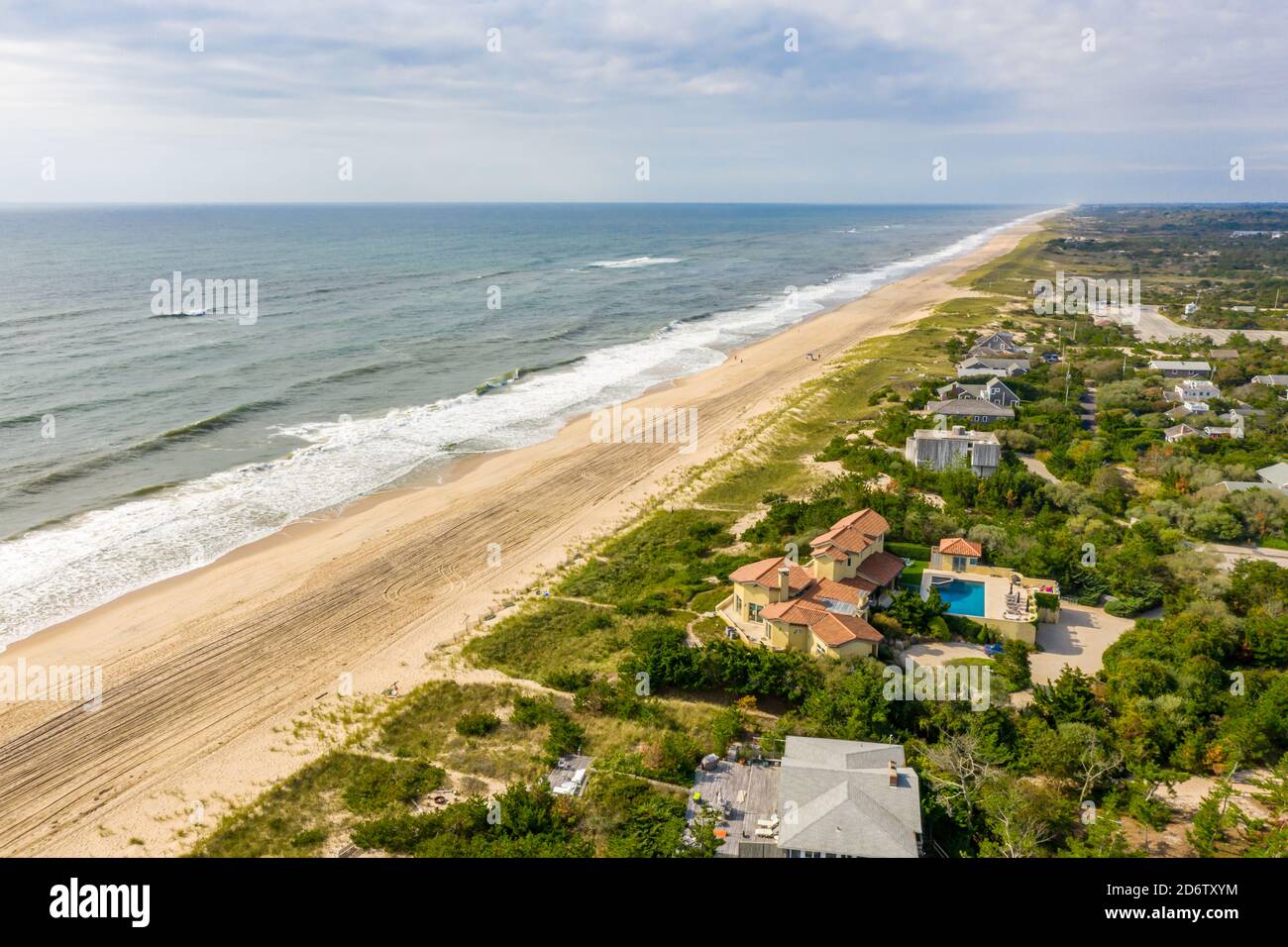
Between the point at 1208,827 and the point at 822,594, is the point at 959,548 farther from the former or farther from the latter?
the point at 1208,827

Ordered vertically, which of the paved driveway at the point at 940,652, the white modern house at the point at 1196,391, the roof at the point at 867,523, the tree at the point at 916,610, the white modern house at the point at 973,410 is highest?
the white modern house at the point at 1196,391

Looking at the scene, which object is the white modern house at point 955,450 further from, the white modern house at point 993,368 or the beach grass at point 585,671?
the white modern house at point 993,368

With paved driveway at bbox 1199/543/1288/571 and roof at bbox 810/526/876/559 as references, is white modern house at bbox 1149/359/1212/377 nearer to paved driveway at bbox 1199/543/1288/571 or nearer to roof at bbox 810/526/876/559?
paved driveway at bbox 1199/543/1288/571

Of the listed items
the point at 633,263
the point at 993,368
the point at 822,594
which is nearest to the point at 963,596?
the point at 822,594

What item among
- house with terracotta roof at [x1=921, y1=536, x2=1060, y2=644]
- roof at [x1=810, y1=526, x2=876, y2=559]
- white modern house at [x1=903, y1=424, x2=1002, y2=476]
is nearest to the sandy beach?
roof at [x1=810, y1=526, x2=876, y2=559]

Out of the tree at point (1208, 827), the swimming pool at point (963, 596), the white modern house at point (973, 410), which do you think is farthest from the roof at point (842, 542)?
the white modern house at point (973, 410)
